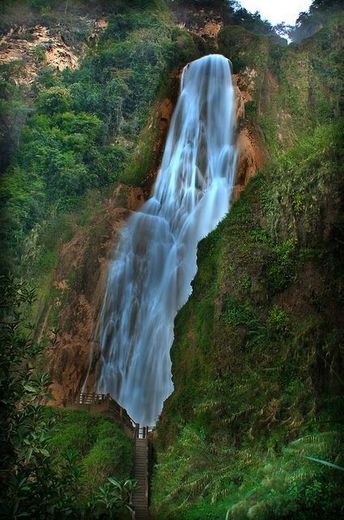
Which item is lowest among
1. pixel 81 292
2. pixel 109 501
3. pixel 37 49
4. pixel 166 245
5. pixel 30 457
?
pixel 109 501

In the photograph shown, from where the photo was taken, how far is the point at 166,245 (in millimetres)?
23000

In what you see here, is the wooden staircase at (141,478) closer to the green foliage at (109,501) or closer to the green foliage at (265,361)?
the green foliage at (265,361)

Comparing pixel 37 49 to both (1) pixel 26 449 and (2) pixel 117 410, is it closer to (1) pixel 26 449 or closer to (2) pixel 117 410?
(2) pixel 117 410

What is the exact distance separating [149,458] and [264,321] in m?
5.24

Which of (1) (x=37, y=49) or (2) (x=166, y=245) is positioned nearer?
(2) (x=166, y=245)

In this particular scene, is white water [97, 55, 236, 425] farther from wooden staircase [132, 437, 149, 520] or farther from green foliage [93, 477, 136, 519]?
green foliage [93, 477, 136, 519]

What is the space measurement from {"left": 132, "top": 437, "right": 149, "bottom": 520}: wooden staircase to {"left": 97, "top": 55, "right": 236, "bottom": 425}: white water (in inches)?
Answer: 102

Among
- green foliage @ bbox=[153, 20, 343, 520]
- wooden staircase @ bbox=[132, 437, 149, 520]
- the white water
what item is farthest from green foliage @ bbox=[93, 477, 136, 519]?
the white water

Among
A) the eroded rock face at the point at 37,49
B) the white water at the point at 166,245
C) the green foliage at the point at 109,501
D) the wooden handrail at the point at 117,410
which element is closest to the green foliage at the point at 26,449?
the green foliage at the point at 109,501

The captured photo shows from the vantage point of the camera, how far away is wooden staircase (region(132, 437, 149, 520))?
46.4 feet

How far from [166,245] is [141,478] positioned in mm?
10229

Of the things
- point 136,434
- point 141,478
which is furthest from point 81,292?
point 141,478

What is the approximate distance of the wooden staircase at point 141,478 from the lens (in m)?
14.1

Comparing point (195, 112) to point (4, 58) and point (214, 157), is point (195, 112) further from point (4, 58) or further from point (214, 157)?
point (4, 58)
